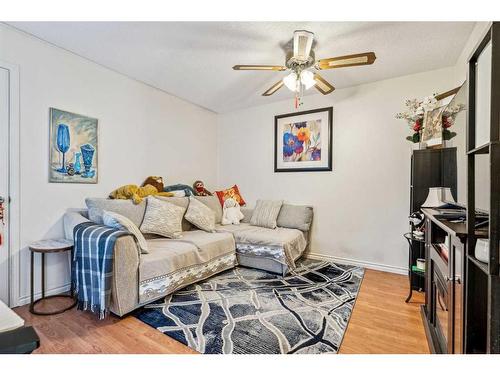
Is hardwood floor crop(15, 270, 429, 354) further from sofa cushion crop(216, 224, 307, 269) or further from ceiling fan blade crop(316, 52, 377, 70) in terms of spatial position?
ceiling fan blade crop(316, 52, 377, 70)

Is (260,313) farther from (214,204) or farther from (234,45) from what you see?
(234,45)

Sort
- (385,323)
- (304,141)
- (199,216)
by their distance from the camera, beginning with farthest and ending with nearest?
(304,141)
(199,216)
(385,323)

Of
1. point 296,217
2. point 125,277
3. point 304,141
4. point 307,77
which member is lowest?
point 125,277

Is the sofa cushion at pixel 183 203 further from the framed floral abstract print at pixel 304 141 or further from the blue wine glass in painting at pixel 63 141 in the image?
the framed floral abstract print at pixel 304 141

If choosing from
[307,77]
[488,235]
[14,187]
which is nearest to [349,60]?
[307,77]

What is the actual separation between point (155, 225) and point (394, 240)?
2.90 meters

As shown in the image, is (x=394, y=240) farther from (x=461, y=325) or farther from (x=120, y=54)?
(x=120, y=54)

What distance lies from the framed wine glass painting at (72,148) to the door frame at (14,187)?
0.26 m

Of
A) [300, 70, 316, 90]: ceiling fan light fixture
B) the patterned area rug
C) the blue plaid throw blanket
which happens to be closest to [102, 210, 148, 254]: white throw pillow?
the blue plaid throw blanket

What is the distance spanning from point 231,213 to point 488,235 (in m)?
3.10

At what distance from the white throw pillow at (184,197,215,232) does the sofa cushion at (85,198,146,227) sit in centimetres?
58

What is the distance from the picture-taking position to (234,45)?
231 centimetres

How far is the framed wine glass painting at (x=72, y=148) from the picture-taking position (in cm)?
238

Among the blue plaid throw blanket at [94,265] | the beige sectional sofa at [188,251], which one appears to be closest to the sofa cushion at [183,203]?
the beige sectional sofa at [188,251]
